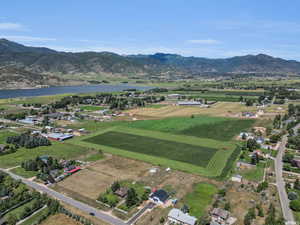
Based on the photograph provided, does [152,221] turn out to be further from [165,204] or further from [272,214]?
[272,214]

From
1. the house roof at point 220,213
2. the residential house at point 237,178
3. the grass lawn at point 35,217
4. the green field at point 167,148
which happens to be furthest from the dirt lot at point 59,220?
the residential house at point 237,178

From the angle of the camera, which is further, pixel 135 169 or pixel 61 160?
pixel 61 160

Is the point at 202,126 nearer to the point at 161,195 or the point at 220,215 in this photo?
the point at 161,195

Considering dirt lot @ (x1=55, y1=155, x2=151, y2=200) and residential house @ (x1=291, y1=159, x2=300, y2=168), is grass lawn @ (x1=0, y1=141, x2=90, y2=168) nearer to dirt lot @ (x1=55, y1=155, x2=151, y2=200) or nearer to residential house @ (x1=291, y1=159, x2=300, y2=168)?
dirt lot @ (x1=55, y1=155, x2=151, y2=200)

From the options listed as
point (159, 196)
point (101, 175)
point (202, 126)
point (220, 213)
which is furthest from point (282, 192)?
point (202, 126)

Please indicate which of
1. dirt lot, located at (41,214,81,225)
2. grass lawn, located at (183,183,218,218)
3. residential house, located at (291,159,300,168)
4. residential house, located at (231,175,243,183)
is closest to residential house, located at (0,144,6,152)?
dirt lot, located at (41,214,81,225)

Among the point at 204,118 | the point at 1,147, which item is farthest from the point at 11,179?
the point at 204,118
